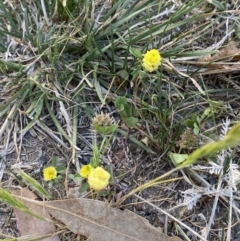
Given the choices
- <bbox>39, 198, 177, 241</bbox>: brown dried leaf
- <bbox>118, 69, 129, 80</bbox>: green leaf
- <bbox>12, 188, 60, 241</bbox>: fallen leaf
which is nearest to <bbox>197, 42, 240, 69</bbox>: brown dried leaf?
<bbox>118, 69, 129, 80</bbox>: green leaf

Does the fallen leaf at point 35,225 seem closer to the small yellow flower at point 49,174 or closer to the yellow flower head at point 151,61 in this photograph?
the small yellow flower at point 49,174

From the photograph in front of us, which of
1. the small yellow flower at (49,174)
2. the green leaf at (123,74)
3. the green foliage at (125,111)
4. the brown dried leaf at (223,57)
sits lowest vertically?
the brown dried leaf at (223,57)

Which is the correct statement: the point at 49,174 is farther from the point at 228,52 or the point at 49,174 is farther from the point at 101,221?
the point at 228,52

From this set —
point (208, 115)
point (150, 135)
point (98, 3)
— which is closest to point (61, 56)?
point (98, 3)

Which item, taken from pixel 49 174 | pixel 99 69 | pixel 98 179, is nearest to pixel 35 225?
pixel 49 174

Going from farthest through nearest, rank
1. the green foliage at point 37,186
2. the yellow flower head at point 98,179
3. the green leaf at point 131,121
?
Result: the green leaf at point 131,121 → the green foliage at point 37,186 → the yellow flower head at point 98,179

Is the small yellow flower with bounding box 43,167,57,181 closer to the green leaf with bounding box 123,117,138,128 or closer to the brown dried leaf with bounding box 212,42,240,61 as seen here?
the green leaf with bounding box 123,117,138,128

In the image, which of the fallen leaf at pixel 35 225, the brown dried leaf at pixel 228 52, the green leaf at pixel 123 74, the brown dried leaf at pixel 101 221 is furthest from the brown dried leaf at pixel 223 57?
the fallen leaf at pixel 35 225

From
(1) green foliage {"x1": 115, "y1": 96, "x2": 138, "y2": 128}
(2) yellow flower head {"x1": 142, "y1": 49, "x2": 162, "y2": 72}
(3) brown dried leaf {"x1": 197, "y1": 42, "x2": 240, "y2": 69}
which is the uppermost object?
(2) yellow flower head {"x1": 142, "y1": 49, "x2": 162, "y2": 72}

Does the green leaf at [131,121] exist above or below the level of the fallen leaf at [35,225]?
above
